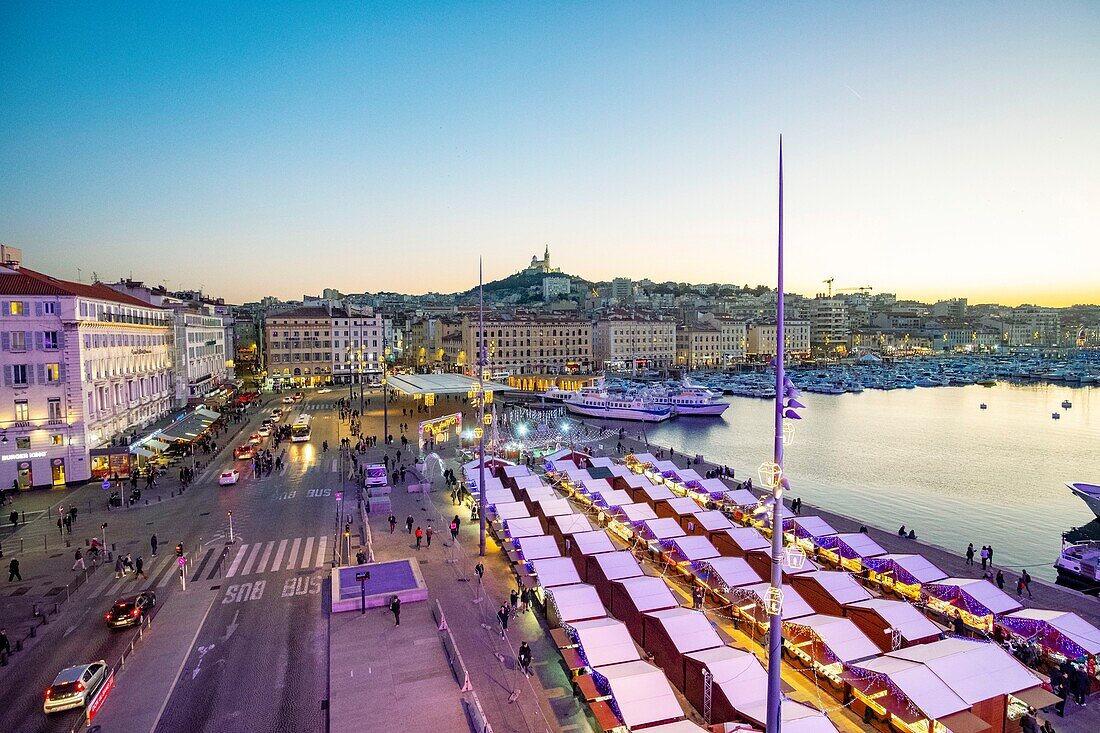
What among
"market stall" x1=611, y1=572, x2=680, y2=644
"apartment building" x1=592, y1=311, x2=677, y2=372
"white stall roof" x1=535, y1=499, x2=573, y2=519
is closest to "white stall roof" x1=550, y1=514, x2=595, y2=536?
"white stall roof" x1=535, y1=499, x2=573, y2=519

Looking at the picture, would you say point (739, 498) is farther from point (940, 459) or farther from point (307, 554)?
point (940, 459)

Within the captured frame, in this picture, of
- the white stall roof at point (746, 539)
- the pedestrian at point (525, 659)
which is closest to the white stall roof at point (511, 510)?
the white stall roof at point (746, 539)

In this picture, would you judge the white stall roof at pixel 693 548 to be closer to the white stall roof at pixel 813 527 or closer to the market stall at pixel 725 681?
the white stall roof at pixel 813 527

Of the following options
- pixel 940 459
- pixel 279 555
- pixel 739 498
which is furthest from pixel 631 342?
pixel 279 555

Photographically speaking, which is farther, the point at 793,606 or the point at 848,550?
the point at 848,550

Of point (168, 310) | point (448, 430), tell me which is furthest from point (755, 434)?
point (168, 310)

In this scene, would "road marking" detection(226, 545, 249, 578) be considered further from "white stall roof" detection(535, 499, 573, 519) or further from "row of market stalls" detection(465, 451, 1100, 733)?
"white stall roof" detection(535, 499, 573, 519)

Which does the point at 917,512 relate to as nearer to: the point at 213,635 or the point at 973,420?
the point at 213,635
